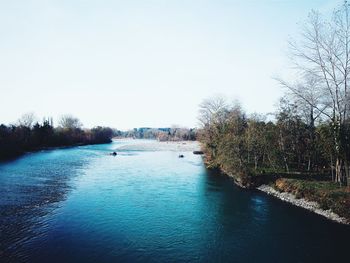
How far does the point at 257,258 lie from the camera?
615 inches

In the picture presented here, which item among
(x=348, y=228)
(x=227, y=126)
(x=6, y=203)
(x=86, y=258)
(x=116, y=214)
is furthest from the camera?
(x=227, y=126)

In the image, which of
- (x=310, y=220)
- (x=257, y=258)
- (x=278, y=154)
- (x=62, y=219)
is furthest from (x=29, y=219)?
(x=278, y=154)

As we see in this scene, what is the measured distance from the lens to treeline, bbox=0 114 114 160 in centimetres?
6419

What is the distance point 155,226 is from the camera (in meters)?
20.0

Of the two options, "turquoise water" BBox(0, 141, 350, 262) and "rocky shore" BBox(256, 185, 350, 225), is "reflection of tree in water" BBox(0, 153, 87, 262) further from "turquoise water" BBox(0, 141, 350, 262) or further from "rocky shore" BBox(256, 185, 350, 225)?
"rocky shore" BBox(256, 185, 350, 225)

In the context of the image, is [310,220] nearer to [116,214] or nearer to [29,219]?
[116,214]

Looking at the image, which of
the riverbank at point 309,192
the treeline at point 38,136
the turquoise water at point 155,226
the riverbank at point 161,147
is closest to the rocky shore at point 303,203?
the riverbank at point 309,192

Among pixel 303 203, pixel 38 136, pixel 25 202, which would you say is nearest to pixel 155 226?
pixel 25 202

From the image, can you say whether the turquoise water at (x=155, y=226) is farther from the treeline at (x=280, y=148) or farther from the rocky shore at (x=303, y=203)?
the treeline at (x=280, y=148)

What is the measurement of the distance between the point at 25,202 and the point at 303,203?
2339 centimetres

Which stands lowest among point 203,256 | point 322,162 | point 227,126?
point 203,256

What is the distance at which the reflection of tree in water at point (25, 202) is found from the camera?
54.4ft

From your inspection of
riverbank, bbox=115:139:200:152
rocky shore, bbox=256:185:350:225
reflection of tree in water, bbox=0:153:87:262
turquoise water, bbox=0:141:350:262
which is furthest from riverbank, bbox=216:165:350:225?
riverbank, bbox=115:139:200:152

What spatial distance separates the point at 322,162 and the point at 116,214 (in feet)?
91.6
